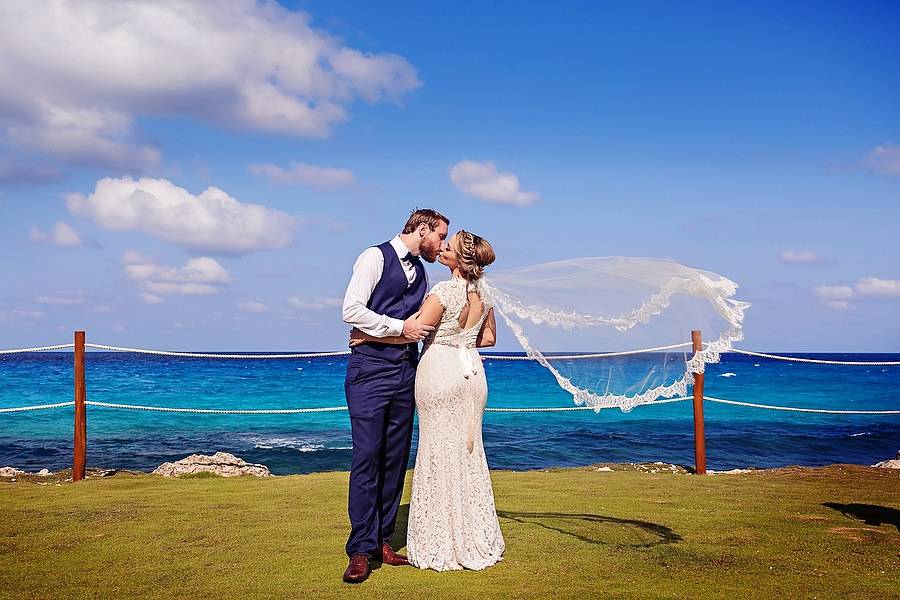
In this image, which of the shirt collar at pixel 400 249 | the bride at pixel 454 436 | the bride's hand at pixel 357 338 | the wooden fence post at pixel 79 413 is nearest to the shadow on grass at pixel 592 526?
the bride at pixel 454 436

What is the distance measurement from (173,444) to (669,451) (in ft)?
40.8

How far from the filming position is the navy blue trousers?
4406 millimetres

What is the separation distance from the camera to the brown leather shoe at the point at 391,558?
15.0 feet

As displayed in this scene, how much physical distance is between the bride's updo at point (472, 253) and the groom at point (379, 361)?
133mm

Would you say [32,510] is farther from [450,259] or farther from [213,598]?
[450,259]

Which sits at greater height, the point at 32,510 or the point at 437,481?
the point at 437,481

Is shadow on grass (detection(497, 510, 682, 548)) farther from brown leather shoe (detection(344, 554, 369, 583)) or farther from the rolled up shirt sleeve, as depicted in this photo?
the rolled up shirt sleeve

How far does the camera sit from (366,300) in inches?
172

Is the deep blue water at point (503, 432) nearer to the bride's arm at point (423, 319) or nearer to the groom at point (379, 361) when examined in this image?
the groom at point (379, 361)

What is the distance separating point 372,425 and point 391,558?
845 millimetres

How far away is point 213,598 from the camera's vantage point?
3936mm

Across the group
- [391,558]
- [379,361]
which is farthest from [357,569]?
[379,361]

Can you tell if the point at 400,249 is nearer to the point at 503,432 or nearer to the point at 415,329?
the point at 415,329

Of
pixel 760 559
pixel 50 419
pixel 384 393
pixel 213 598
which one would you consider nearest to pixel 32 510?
pixel 213 598
